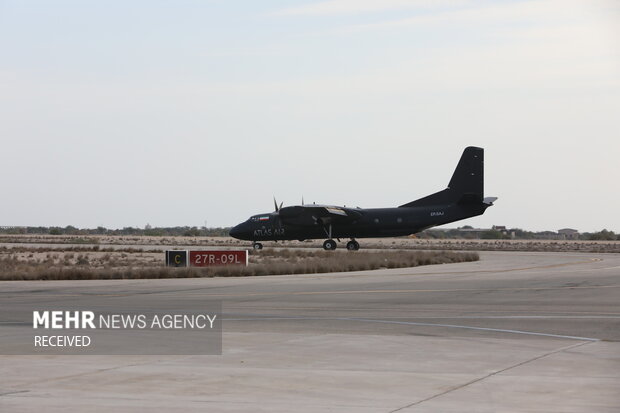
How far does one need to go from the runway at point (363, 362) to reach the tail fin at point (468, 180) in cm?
3312

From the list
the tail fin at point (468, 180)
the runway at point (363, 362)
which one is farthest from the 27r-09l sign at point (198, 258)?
the tail fin at point (468, 180)

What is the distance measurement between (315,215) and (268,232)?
4.43 metres

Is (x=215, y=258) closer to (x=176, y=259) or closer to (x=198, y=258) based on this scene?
(x=198, y=258)

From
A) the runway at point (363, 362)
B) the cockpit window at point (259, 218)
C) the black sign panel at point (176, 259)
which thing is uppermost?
the cockpit window at point (259, 218)

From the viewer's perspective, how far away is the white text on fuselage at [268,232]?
2469 inches

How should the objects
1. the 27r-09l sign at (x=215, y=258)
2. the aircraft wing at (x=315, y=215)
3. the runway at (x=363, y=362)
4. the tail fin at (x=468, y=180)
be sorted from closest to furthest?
the runway at (x=363, y=362)
the 27r-09l sign at (x=215, y=258)
the tail fin at (x=468, y=180)
the aircraft wing at (x=315, y=215)

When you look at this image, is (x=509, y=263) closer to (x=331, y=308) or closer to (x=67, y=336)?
(x=331, y=308)

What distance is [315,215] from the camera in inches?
2386

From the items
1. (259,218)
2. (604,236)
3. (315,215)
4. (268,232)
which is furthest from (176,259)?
(604,236)

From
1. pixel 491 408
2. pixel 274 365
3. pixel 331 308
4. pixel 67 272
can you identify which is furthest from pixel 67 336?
pixel 67 272

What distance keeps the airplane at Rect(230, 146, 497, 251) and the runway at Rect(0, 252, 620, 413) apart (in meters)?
33.4

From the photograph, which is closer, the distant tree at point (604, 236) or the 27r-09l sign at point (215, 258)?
the 27r-09l sign at point (215, 258)

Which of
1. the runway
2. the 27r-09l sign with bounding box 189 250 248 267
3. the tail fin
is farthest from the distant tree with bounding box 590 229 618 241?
the runway

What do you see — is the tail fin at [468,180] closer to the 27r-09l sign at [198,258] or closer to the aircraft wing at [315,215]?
the aircraft wing at [315,215]
